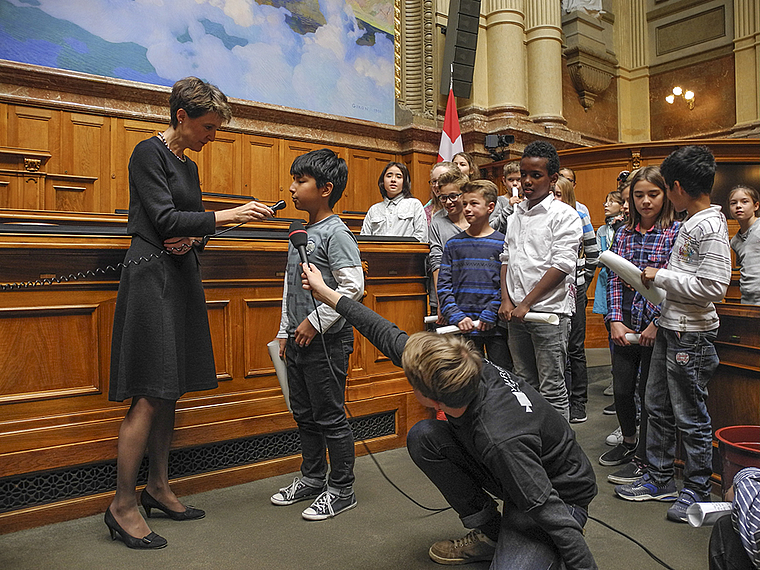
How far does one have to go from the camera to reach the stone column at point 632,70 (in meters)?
9.31

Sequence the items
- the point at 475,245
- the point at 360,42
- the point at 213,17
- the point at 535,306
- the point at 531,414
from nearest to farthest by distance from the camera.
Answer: the point at 531,414, the point at 535,306, the point at 475,245, the point at 213,17, the point at 360,42

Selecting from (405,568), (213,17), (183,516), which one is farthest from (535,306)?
(213,17)

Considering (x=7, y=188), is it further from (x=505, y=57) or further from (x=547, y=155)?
(x=505, y=57)

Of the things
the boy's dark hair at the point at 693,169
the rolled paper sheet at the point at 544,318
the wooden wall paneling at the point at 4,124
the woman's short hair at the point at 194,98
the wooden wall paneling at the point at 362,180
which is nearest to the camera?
the woman's short hair at the point at 194,98

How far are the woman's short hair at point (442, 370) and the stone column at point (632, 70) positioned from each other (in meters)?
8.98

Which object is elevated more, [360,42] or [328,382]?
[360,42]

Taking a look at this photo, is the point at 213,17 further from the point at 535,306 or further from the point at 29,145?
the point at 535,306

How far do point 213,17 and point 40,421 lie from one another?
4963mm

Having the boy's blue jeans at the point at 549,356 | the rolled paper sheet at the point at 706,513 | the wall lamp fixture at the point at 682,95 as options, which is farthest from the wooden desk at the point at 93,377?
the wall lamp fixture at the point at 682,95

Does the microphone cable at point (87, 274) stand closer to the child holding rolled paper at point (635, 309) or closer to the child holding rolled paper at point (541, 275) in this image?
the child holding rolled paper at point (541, 275)

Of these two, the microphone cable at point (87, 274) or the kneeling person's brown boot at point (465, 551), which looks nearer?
the kneeling person's brown boot at point (465, 551)

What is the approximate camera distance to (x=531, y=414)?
1.49 metres

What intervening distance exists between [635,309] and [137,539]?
2.09 meters

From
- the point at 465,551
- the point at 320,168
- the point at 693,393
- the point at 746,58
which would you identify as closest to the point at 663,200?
the point at 693,393
